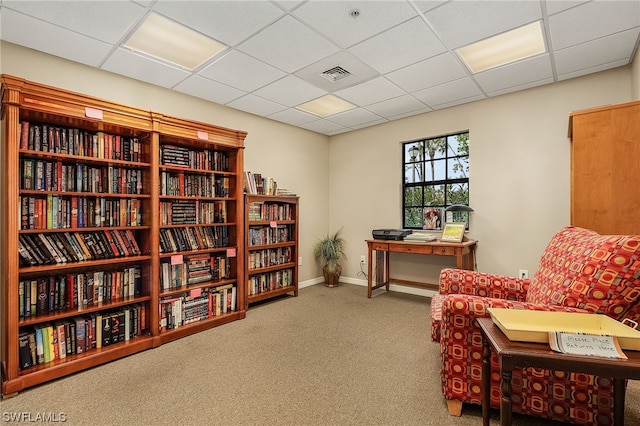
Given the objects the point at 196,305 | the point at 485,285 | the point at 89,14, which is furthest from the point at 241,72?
the point at 485,285

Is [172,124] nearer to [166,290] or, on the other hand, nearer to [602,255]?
[166,290]

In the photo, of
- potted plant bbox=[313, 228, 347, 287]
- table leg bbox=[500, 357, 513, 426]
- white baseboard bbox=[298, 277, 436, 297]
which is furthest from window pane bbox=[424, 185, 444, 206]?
table leg bbox=[500, 357, 513, 426]

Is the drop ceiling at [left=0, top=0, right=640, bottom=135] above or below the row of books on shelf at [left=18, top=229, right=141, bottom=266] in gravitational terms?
above

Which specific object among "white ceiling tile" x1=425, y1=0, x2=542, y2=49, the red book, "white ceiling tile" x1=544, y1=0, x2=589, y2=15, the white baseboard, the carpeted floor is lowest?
the carpeted floor

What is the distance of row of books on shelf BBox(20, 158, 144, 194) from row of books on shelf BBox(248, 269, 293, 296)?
167 cm

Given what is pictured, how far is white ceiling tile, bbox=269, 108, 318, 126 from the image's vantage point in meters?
3.99

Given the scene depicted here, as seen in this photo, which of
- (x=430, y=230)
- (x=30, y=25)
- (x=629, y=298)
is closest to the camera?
(x=629, y=298)

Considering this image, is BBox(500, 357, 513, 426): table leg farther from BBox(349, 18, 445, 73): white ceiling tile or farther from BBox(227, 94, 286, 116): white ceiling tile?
BBox(227, 94, 286, 116): white ceiling tile

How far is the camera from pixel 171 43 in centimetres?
241

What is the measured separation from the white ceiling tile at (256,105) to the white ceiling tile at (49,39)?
4.50 feet

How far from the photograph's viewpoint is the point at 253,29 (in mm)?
2195

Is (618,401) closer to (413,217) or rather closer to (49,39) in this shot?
(413,217)

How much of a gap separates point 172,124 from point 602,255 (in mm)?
3152

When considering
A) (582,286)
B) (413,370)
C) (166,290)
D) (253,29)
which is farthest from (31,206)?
(582,286)
